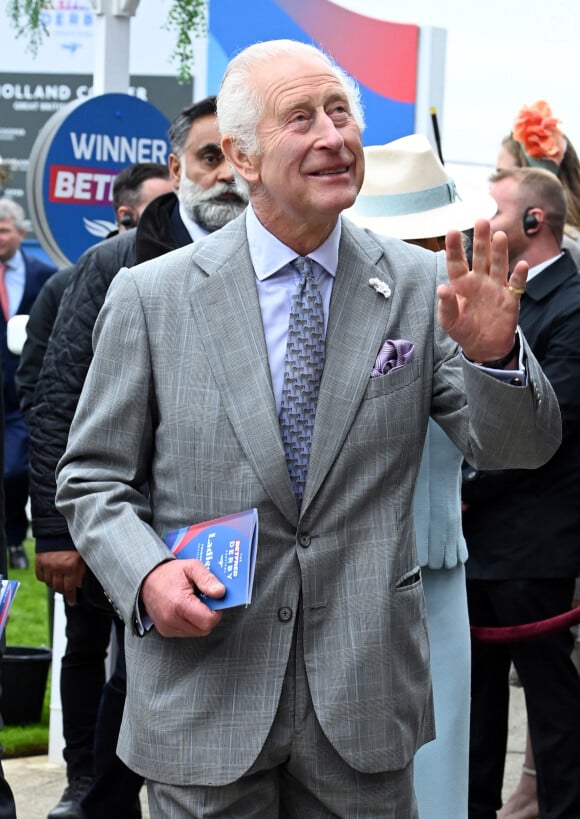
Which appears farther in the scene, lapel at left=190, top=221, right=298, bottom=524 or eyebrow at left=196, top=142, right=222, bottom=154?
eyebrow at left=196, top=142, right=222, bottom=154

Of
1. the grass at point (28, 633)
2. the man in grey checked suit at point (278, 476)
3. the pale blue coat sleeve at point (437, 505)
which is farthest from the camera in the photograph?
the grass at point (28, 633)

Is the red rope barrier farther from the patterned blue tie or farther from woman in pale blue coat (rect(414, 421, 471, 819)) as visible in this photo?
the patterned blue tie

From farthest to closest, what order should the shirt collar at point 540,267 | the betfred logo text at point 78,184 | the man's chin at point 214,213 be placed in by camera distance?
the betfred logo text at point 78,184
the shirt collar at point 540,267
the man's chin at point 214,213

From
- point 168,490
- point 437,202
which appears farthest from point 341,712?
point 437,202

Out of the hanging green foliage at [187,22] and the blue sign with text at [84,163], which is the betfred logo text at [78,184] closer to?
the blue sign with text at [84,163]

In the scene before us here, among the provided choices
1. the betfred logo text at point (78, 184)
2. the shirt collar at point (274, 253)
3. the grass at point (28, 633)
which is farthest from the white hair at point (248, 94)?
the betfred logo text at point (78, 184)

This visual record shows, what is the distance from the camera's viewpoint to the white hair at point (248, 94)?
2.78 metres

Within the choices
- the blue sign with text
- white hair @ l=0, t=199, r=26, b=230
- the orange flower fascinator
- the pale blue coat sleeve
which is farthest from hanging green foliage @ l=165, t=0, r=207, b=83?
the pale blue coat sleeve

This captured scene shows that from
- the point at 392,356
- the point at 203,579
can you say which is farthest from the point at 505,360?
the point at 203,579

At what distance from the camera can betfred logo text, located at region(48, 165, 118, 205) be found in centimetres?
723

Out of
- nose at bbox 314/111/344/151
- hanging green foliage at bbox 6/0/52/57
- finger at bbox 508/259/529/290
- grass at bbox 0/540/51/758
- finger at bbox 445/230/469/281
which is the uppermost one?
hanging green foliage at bbox 6/0/52/57

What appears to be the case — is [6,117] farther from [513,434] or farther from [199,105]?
[513,434]

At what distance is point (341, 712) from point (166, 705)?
1.05 feet

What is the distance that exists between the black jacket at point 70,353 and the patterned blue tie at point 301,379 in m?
1.63
